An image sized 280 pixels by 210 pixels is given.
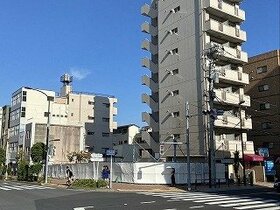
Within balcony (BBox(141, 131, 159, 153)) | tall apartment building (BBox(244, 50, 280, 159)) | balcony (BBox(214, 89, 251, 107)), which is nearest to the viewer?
balcony (BBox(214, 89, 251, 107))

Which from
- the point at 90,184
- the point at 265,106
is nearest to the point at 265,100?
the point at 265,106

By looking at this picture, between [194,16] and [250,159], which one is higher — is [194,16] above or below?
above

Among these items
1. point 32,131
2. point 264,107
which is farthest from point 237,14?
point 32,131

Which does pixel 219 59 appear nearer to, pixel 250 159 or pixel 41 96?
pixel 250 159

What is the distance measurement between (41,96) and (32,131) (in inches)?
506

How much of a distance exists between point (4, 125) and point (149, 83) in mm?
41859

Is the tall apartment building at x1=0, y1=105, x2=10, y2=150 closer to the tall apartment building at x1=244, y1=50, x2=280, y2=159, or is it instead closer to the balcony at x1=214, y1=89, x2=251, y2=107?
the tall apartment building at x1=244, y1=50, x2=280, y2=159

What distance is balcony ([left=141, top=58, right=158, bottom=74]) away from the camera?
2184 inches

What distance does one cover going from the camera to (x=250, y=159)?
45.4m

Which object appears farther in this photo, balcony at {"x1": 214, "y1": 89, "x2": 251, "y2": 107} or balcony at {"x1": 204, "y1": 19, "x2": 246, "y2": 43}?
balcony at {"x1": 204, "y1": 19, "x2": 246, "y2": 43}

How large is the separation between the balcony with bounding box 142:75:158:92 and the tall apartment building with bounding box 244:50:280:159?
48.7ft

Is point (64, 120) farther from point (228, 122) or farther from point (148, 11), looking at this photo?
point (228, 122)

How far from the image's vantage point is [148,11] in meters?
58.0

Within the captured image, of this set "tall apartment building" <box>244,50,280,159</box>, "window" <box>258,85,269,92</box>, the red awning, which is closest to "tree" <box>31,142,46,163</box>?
the red awning
